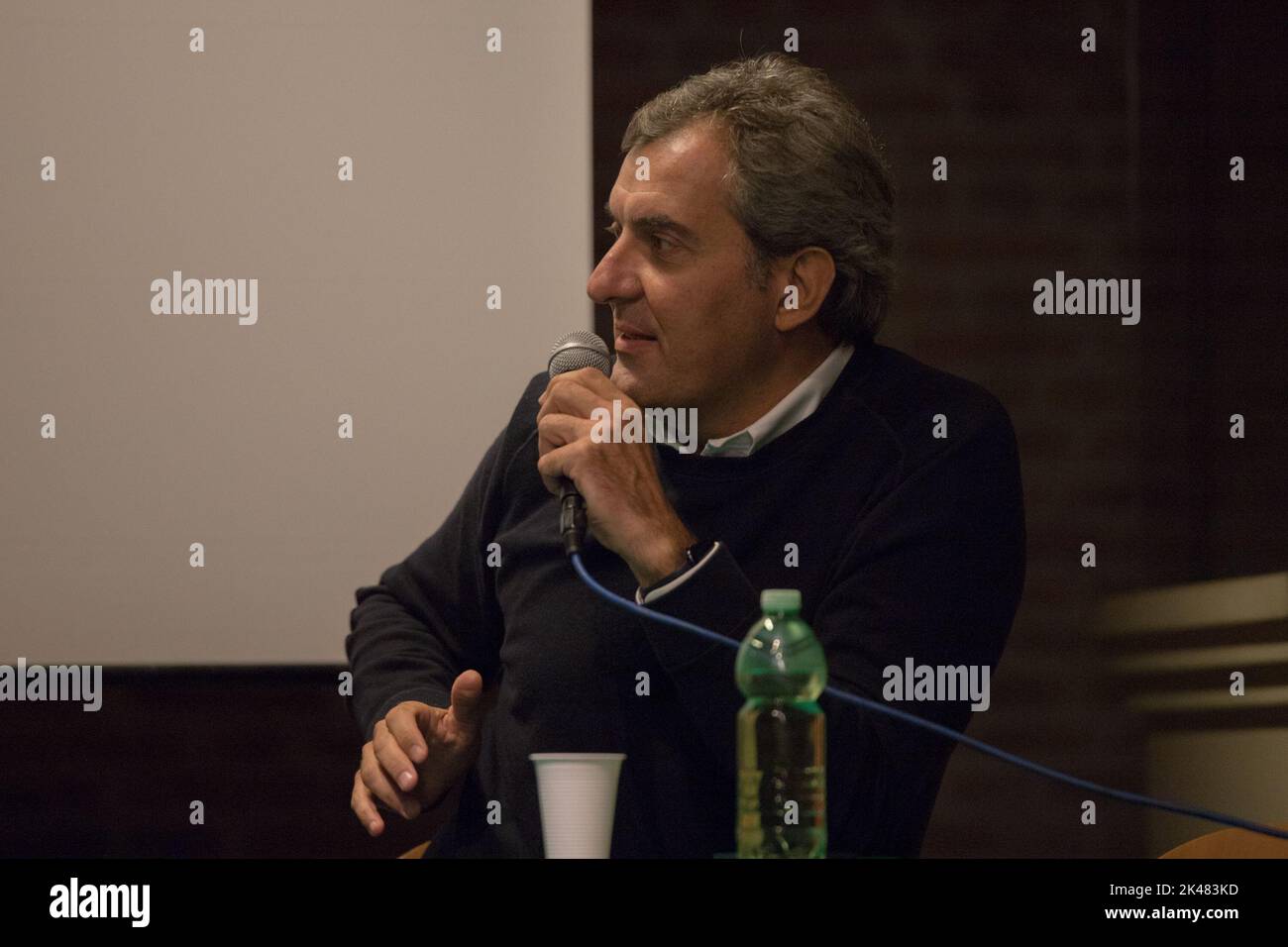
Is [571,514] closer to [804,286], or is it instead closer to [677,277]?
[677,277]

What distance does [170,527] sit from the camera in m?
2.20

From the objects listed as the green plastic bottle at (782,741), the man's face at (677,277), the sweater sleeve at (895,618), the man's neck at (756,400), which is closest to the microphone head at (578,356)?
the man's face at (677,277)

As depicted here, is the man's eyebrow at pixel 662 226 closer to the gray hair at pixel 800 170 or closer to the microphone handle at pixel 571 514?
the gray hair at pixel 800 170

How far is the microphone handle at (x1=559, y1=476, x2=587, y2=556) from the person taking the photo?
4.83ft

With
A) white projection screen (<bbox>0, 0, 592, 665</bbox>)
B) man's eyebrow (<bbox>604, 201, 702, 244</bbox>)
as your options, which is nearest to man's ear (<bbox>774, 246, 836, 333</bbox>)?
man's eyebrow (<bbox>604, 201, 702, 244</bbox>)

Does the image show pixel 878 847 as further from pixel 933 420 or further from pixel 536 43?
pixel 536 43

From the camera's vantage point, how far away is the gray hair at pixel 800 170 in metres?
1.73

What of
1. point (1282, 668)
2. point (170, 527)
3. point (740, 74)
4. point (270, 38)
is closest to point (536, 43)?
point (270, 38)

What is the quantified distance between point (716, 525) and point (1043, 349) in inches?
38.2

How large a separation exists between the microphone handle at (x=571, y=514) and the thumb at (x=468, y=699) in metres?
0.17

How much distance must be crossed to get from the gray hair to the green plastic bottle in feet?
1.80

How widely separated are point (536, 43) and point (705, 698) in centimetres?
128

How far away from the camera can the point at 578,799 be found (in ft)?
4.17

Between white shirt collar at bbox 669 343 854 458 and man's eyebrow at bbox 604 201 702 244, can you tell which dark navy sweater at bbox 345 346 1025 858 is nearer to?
white shirt collar at bbox 669 343 854 458
